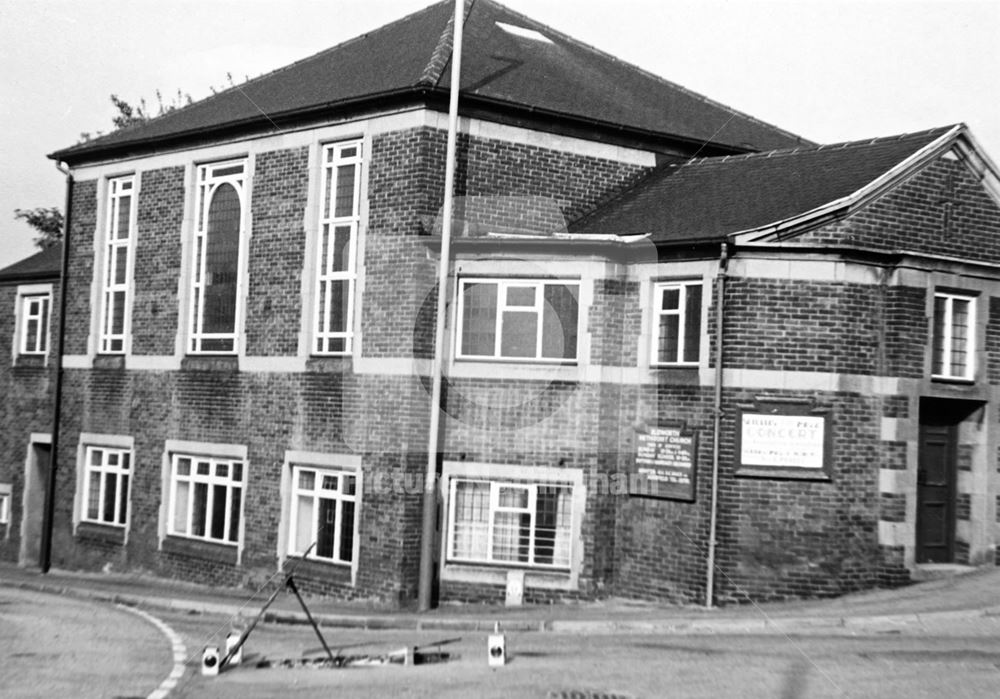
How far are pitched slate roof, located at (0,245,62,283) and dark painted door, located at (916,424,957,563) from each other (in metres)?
20.8

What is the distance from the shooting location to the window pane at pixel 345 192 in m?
23.4

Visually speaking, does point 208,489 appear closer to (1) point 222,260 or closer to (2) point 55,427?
(1) point 222,260

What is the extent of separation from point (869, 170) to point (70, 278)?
18376mm

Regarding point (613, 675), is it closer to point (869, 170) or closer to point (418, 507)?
point (418, 507)

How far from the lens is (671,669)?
46.1 ft

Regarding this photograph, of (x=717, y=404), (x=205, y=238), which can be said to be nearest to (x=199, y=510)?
(x=205, y=238)

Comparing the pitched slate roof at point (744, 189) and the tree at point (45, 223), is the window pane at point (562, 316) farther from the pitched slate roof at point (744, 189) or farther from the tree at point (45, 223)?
the tree at point (45, 223)

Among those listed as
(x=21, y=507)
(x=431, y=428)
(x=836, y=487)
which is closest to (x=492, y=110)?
(x=431, y=428)

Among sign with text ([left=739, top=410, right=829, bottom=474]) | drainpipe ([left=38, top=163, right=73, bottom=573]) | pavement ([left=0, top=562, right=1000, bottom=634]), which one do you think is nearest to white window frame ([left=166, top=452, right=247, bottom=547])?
pavement ([left=0, top=562, right=1000, bottom=634])

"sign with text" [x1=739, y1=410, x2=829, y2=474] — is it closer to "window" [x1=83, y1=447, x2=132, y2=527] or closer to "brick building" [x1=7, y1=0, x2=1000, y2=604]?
"brick building" [x1=7, y1=0, x2=1000, y2=604]

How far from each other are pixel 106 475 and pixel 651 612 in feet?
47.0

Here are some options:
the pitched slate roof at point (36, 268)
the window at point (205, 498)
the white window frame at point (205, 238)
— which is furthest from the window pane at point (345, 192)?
the pitched slate roof at point (36, 268)

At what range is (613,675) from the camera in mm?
13750

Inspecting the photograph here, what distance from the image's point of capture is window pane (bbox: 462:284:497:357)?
850 inches
